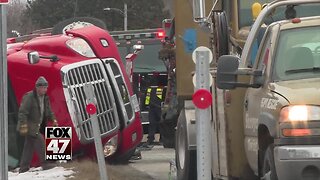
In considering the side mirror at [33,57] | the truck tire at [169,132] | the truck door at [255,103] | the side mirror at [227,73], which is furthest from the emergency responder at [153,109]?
the side mirror at [227,73]

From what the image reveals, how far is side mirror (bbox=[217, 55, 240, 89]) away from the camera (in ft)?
22.8

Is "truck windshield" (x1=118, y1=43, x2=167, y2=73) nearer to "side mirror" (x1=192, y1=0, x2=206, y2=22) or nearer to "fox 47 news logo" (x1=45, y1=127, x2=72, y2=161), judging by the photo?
"fox 47 news logo" (x1=45, y1=127, x2=72, y2=161)

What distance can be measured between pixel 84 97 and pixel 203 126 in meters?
7.26

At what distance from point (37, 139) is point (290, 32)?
610 centimetres

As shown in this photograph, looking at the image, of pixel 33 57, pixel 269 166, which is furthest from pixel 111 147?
pixel 269 166

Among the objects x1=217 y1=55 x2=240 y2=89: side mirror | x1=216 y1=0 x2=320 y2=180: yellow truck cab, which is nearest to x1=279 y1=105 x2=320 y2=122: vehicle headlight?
x1=216 y1=0 x2=320 y2=180: yellow truck cab

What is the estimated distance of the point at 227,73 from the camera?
22.8 ft

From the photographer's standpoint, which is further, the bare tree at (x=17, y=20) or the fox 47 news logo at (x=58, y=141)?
the bare tree at (x=17, y=20)

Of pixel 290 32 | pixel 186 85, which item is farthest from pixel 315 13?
pixel 186 85

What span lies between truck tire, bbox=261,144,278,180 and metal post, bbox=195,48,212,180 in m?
0.68

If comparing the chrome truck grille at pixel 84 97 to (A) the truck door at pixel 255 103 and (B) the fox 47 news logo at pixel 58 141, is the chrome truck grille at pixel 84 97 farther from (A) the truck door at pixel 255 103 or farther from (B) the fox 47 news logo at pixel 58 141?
(A) the truck door at pixel 255 103

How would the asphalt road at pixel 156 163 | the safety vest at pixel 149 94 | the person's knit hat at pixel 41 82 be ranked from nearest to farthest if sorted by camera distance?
the person's knit hat at pixel 41 82 < the asphalt road at pixel 156 163 < the safety vest at pixel 149 94

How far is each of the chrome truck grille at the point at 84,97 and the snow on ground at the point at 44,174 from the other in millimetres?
924

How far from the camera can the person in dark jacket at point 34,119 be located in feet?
40.3
